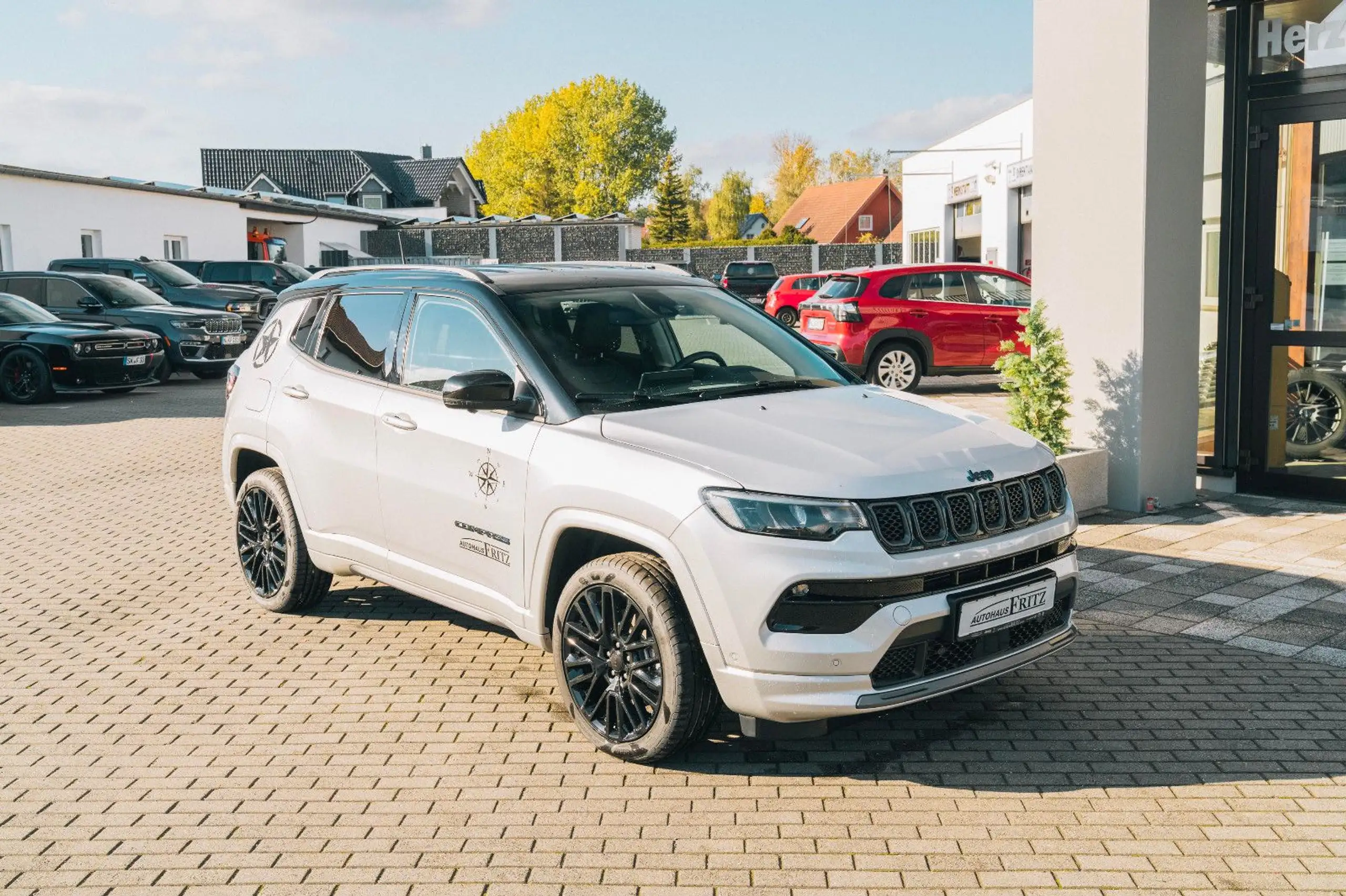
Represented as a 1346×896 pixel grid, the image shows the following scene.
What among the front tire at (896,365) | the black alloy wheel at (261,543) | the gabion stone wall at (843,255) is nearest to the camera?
the black alloy wheel at (261,543)

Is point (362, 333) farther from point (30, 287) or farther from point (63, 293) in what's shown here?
point (30, 287)

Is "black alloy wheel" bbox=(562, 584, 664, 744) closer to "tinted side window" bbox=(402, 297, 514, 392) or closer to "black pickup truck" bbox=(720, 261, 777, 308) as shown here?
"tinted side window" bbox=(402, 297, 514, 392)

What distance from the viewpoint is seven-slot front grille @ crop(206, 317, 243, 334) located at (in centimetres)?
2210

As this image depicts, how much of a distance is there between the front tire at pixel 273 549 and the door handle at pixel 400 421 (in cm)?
112

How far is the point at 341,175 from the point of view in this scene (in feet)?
270

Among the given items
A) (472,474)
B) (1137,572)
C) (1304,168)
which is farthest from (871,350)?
(472,474)

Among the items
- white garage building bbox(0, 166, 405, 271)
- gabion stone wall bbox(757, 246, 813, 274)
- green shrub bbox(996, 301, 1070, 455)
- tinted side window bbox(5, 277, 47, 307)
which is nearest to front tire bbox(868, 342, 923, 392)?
green shrub bbox(996, 301, 1070, 455)

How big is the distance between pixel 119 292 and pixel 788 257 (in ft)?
126

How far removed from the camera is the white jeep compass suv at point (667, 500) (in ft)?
13.7

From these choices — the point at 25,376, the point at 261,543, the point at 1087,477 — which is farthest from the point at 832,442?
the point at 25,376

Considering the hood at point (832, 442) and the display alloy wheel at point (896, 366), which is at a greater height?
the hood at point (832, 442)

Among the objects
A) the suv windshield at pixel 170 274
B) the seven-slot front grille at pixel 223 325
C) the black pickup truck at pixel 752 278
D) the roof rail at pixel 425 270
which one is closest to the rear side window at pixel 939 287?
the roof rail at pixel 425 270

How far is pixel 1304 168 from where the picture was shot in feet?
29.9

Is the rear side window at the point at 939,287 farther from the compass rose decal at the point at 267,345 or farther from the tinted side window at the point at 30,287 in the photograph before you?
the tinted side window at the point at 30,287
